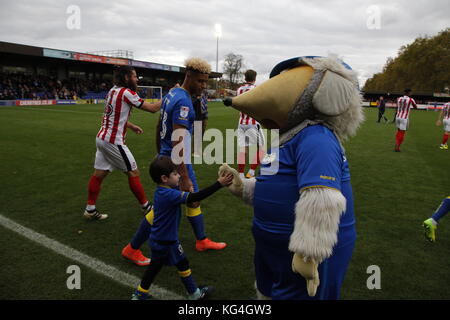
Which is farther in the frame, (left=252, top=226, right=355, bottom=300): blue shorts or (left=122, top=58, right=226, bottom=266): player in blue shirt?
(left=122, top=58, right=226, bottom=266): player in blue shirt

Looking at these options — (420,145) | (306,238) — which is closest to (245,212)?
(306,238)

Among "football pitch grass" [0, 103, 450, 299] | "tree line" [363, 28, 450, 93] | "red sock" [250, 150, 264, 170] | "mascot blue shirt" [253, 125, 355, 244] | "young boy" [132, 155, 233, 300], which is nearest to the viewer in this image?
"mascot blue shirt" [253, 125, 355, 244]

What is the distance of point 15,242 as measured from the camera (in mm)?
3646

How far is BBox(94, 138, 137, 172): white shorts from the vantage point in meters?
4.21

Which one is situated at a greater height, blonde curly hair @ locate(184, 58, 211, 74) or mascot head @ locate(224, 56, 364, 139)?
blonde curly hair @ locate(184, 58, 211, 74)

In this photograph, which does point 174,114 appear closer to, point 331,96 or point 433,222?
point 331,96

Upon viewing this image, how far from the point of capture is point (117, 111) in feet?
13.7

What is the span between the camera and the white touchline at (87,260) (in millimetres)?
2841

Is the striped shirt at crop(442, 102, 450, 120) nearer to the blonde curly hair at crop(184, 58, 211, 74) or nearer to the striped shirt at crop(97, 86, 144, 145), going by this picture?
the blonde curly hair at crop(184, 58, 211, 74)

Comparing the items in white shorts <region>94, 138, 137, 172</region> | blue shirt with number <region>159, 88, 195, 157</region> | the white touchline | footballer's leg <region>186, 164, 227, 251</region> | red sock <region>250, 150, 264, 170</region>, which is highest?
blue shirt with number <region>159, 88, 195, 157</region>

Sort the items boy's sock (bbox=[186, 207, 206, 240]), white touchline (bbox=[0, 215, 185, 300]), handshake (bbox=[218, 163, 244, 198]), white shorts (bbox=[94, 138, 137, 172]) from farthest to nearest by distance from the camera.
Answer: white shorts (bbox=[94, 138, 137, 172])
boy's sock (bbox=[186, 207, 206, 240])
white touchline (bbox=[0, 215, 185, 300])
handshake (bbox=[218, 163, 244, 198])

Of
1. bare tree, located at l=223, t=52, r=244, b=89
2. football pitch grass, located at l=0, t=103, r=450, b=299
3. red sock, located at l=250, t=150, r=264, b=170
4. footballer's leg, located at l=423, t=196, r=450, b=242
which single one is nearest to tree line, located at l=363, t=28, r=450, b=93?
bare tree, located at l=223, t=52, r=244, b=89

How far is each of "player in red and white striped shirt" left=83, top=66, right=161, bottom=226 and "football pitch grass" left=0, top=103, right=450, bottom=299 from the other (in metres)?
0.48

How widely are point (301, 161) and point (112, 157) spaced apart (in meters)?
3.29
